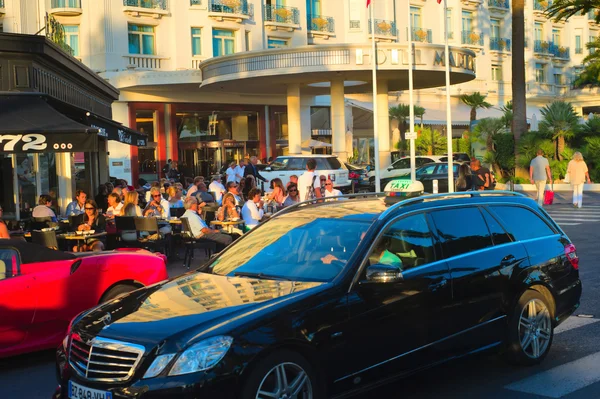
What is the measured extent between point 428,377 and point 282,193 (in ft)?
36.7

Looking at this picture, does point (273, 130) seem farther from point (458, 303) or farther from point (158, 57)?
point (458, 303)

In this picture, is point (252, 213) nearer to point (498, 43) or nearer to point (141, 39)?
point (141, 39)

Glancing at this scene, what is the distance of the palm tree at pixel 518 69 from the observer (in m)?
30.2

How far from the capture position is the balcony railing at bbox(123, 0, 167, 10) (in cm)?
4019

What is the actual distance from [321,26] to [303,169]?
19.8 metres

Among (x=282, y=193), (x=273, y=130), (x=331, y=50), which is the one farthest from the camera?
(x=273, y=130)

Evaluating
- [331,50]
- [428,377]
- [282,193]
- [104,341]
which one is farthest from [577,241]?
[331,50]

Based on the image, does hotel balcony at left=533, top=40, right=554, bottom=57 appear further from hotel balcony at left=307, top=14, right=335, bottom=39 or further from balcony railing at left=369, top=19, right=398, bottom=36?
hotel balcony at left=307, top=14, right=335, bottom=39

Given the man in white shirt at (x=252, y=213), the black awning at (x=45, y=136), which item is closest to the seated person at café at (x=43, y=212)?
the black awning at (x=45, y=136)

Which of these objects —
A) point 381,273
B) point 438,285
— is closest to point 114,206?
point 438,285

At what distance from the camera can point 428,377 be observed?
22.1 feet

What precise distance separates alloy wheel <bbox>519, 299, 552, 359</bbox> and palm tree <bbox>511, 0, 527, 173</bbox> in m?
24.7

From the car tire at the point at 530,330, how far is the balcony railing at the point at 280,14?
132ft

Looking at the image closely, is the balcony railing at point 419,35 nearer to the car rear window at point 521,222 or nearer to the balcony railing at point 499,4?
the balcony railing at point 499,4
